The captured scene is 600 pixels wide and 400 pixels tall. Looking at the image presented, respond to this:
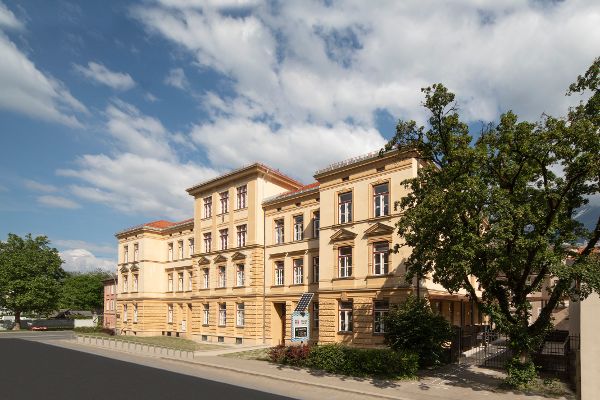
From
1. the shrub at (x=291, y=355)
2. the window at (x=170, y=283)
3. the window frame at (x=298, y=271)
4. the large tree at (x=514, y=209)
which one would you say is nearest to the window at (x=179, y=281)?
the window at (x=170, y=283)

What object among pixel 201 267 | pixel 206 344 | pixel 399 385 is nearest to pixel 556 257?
pixel 399 385

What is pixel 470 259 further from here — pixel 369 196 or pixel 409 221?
pixel 369 196

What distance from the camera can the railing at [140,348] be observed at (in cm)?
3134

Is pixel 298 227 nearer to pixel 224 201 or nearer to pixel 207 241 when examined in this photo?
pixel 224 201

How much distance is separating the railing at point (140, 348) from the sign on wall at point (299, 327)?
787 cm

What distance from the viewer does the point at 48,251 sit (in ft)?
220

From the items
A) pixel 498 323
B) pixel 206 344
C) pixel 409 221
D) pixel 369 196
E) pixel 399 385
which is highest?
pixel 369 196

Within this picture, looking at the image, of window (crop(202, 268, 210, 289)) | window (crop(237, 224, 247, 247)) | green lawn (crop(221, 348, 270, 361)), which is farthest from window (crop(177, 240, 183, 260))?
green lawn (crop(221, 348, 270, 361))

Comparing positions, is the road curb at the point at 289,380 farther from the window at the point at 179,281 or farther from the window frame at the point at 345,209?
the window at the point at 179,281

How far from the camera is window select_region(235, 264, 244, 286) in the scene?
134 feet

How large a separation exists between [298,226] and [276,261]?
12.3 feet

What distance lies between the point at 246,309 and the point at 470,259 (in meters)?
24.6

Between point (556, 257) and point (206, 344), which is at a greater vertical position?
point (556, 257)

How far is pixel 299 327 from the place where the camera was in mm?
27469
